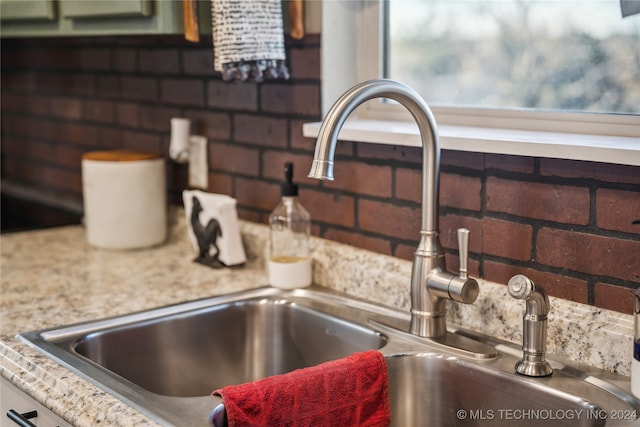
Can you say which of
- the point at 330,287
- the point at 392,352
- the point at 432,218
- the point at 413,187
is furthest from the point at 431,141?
the point at 330,287

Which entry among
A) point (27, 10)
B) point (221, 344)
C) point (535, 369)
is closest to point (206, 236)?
point (221, 344)

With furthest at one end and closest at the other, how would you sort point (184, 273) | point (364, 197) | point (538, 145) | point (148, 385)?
1. point (184, 273)
2. point (364, 197)
3. point (148, 385)
4. point (538, 145)

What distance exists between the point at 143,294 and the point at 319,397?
1.88ft

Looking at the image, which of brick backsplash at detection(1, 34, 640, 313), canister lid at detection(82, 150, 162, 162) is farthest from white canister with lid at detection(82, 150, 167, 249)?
brick backsplash at detection(1, 34, 640, 313)

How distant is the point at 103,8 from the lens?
5.96ft

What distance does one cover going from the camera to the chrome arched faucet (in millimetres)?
1286

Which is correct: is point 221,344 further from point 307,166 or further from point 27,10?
point 27,10

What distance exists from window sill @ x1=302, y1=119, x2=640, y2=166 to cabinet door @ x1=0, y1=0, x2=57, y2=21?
74 cm

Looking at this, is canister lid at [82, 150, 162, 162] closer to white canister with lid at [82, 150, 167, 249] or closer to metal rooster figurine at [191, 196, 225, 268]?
white canister with lid at [82, 150, 167, 249]

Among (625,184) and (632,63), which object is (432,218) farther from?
(632,63)

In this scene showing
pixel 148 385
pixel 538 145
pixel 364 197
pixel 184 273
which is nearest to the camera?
pixel 538 145

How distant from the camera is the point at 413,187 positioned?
5.18ft

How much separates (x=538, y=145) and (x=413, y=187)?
1.09ft

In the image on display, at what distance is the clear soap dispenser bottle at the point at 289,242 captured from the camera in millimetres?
1682
